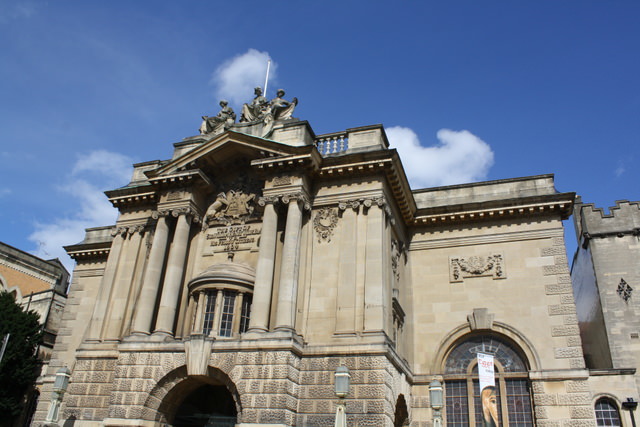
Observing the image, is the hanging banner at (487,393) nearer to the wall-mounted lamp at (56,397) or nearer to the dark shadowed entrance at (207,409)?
the dark shadowed entrance at (207,409)

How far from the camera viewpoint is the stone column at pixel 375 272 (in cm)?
1914

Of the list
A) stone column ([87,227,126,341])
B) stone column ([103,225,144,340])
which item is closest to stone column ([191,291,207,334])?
stone column ([103,225,144,340])

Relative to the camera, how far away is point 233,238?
23.3 m

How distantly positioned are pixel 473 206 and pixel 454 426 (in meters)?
9.43

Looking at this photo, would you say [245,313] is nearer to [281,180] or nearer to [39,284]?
[281,180]

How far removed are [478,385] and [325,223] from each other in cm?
912

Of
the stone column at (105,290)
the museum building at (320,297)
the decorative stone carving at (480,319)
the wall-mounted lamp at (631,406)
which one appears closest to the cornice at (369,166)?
the museum building at (320,297)

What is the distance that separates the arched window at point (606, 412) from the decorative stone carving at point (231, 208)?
51.0ft

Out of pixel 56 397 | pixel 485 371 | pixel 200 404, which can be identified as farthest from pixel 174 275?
pixel 485 371

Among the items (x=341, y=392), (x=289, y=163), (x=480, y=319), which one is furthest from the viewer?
(x=480, y=319)

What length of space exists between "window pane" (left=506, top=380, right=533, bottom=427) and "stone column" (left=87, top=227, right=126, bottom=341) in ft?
56.2

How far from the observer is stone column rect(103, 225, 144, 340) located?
23094mm

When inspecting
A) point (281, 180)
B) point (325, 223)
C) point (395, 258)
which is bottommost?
point (395, 258)

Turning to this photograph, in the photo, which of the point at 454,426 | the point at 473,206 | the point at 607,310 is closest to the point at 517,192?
the point at 473,206
